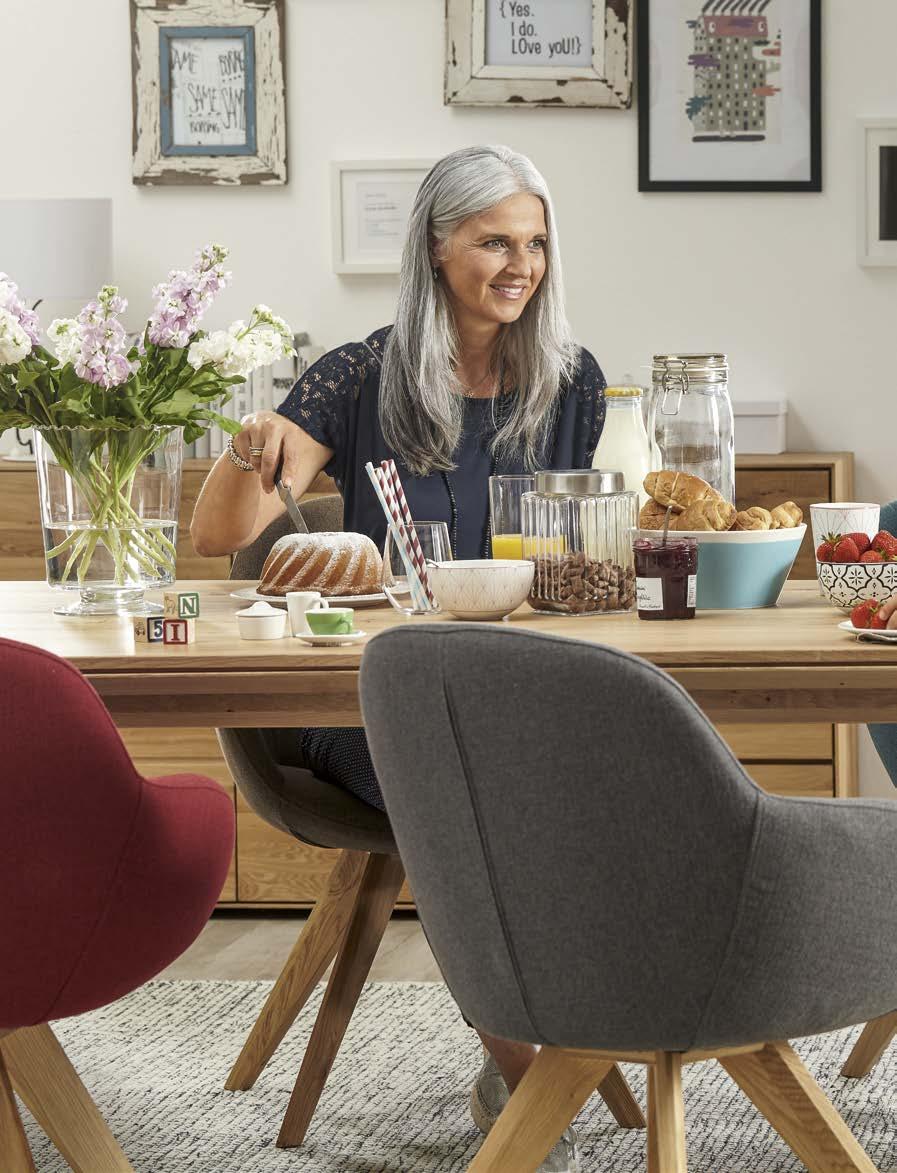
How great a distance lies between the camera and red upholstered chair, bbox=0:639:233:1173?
1.48 meters

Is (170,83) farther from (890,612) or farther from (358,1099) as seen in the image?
(890,612)

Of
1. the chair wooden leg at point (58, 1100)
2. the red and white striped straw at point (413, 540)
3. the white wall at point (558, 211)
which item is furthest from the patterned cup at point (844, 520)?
the white wall at point (558, 211)

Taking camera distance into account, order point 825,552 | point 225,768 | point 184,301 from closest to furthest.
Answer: point 825,552 → point 184,301 → point 225,768

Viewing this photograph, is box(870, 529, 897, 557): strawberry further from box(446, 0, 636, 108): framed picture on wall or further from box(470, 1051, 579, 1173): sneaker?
box(446, 0, 636, 108): framed picture on wall

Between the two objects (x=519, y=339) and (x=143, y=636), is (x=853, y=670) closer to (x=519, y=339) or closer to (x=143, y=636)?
(x=143, y=636)

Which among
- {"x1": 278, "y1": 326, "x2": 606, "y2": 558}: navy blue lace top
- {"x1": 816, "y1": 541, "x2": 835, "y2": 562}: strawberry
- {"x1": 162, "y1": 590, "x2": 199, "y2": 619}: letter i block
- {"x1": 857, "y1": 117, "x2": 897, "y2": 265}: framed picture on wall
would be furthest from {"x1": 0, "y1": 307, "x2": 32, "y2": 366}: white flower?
{"x1": 857, "y1": 117, "x2": 897, "y2": 265}: framed picture on wall

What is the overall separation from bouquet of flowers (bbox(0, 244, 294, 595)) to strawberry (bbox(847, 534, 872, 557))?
0.76m

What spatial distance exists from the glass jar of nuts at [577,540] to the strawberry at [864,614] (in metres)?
0.28

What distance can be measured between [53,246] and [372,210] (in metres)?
0.79

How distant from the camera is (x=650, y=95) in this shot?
386cm

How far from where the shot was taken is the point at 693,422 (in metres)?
2.04

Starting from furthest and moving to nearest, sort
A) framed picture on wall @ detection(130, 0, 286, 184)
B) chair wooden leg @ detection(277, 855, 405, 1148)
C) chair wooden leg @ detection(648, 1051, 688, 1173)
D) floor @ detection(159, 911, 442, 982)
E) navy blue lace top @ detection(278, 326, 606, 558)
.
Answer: framed picture on wall @ detection(130, 0, 286, 184), floor @ detection(159, 911, 442, 982), navy blue lace top @ detection(278, 326, 606, 558), chair wooden leg @ detection(277, 855, 405, 1148), chair wooden leg @ detection(648, 1051, 688, 1173)

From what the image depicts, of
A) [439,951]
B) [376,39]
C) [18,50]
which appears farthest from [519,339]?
[18,50]

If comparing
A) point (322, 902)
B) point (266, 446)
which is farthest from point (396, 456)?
point (322, 902)
